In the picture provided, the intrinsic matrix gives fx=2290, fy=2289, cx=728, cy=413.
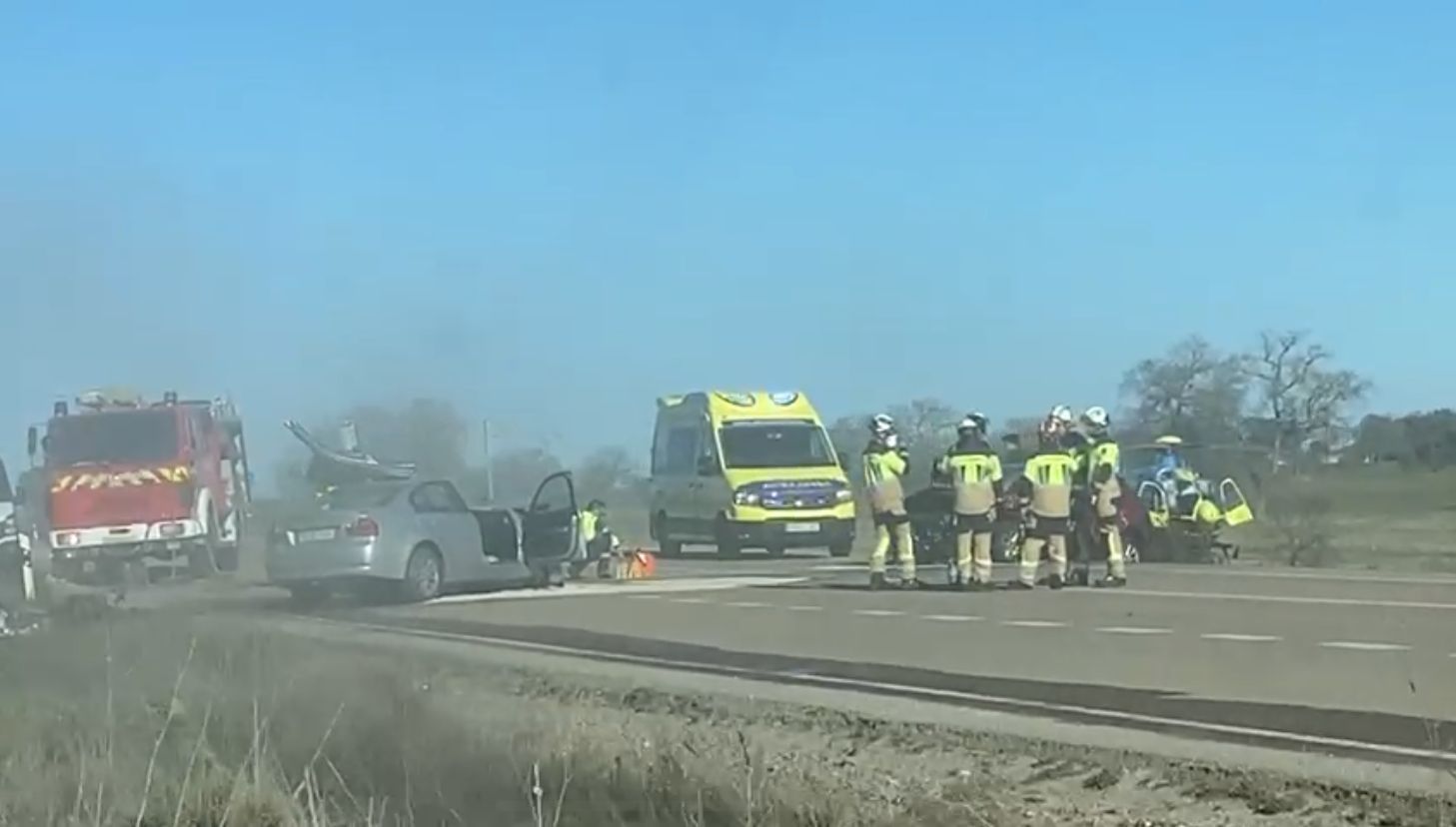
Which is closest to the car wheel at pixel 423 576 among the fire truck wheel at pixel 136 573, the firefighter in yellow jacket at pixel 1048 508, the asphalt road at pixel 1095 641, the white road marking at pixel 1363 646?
the asphalt road at pixel 1095 641

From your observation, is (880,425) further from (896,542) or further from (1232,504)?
(1232,504)

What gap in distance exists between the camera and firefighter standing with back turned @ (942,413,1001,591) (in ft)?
78.8

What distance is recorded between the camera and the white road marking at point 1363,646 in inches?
635

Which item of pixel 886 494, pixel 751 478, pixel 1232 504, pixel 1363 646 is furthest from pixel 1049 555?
pixel 751 478

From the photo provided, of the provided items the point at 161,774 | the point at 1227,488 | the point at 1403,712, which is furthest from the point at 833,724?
the point at 1227,488

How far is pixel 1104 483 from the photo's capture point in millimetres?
24094

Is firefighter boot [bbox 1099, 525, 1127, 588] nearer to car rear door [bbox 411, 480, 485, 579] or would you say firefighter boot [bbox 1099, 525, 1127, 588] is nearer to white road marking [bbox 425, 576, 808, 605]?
white road marking [bbox 425, 576, 808, 605]

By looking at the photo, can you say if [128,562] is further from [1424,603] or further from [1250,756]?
[1250,756]

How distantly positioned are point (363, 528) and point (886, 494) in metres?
5.62

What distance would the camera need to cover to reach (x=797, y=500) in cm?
3681

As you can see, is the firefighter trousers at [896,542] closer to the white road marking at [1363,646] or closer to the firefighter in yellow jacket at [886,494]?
the firefighter in yellow jacket at [886,494]

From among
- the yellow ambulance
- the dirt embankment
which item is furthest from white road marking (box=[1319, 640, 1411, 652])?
the yellow ambulance

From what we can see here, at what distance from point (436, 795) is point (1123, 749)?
3.53 meters

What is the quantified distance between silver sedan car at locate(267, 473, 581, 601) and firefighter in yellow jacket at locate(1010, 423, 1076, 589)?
18.9 feet
